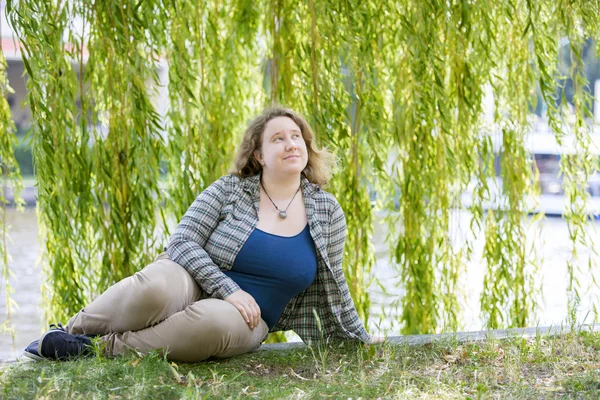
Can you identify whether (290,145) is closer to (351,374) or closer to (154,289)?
(154,289)

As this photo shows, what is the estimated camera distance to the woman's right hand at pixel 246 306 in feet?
8.46

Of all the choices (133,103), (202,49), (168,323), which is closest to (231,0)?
(202,49)

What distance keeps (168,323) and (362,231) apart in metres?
1.39

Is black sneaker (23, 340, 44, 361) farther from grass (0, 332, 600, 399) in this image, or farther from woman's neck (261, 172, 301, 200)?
woman's neck (261, 172, 301, 200)

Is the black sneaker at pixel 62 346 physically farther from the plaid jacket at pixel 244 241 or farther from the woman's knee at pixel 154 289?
the plaid jacket at pixel 244 241

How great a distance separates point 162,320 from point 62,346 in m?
0.34

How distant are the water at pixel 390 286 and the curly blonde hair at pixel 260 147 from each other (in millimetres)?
851

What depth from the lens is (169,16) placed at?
3.48m

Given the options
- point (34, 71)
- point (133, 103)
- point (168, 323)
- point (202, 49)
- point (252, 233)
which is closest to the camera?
point (168, 323)

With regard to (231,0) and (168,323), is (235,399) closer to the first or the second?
(168,323)

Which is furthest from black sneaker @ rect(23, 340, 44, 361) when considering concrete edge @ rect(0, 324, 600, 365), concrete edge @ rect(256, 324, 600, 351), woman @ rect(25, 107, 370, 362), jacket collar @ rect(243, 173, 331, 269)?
jacket collar @ rect(243, 173, 331, 269)

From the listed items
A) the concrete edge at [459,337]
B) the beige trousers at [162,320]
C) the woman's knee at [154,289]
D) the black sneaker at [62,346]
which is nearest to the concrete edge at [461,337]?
the concrete edge at [459,337]

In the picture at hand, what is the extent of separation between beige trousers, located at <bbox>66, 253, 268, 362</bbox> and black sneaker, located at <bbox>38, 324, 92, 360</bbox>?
0.17ft

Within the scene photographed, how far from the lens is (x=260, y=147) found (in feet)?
9.62
